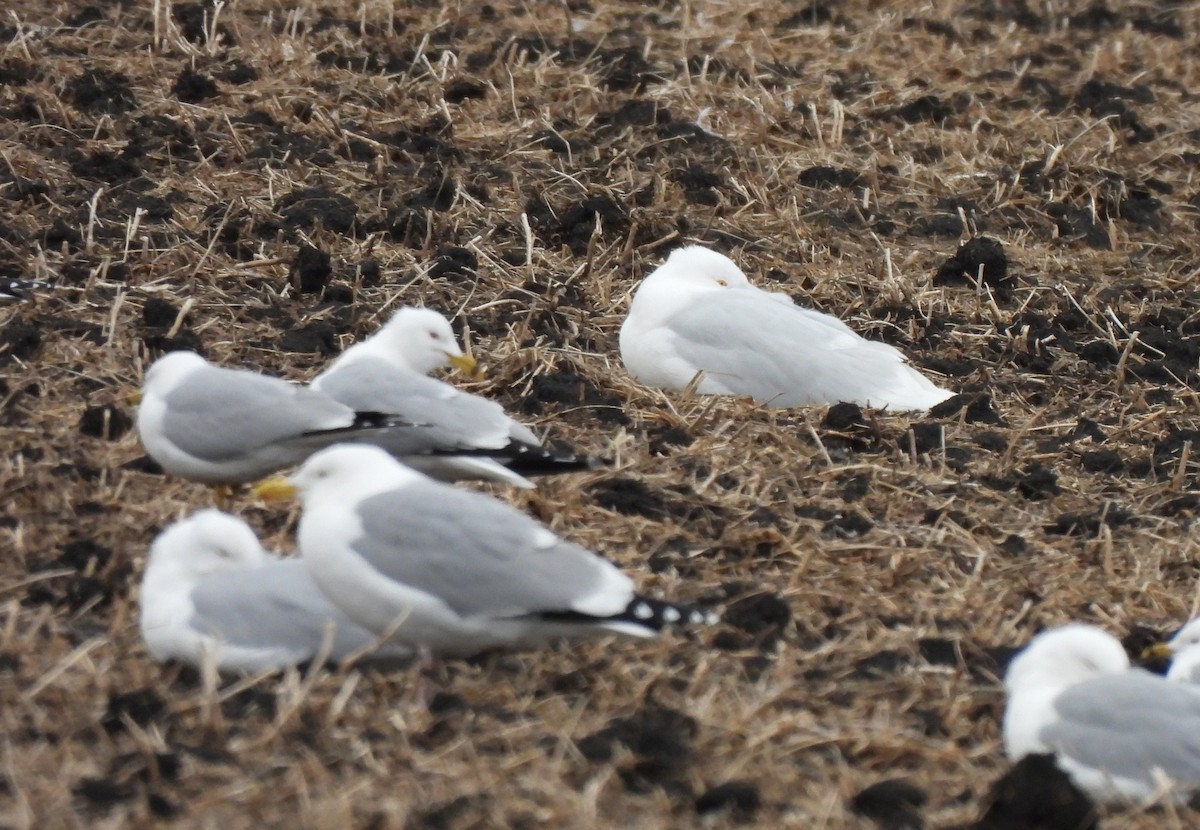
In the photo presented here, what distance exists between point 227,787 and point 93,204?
169 inches

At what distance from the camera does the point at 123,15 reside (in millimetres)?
9875

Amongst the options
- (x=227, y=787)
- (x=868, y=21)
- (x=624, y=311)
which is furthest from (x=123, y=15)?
(x=227, y=787)

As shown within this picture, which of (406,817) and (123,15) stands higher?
(406,817)

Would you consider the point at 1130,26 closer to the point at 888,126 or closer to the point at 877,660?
the point at 888,126

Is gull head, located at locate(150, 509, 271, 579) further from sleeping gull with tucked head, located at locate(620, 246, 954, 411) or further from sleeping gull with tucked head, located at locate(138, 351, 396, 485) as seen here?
sleeping gull with tucked head, located at locate(620, 246, 954, 411)

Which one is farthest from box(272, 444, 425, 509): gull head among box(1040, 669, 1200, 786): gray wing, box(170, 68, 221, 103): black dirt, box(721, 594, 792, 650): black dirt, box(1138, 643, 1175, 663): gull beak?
box(170, 68, 221, 103): black dirt

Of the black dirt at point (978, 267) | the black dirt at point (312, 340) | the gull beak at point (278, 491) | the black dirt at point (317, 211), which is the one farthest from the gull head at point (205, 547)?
the black dirt at point (978, 267)

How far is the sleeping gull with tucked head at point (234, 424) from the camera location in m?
5.29

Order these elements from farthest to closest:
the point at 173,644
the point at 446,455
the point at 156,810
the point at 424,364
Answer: the point at 424,364 → the point at 446,455 → the point at 173,644 → the point at 156,810

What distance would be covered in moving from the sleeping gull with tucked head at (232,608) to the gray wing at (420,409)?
0.77 metres

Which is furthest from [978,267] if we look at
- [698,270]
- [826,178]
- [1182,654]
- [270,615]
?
[270,615]

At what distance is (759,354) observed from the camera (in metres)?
6.95

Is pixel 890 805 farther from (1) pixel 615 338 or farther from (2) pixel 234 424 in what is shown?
(1) pixel 615 338

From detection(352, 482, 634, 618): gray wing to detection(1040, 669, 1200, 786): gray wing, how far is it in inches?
43.8
